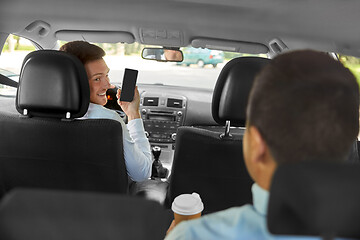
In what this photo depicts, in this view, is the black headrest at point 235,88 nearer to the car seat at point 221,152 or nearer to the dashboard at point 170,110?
the car seat at point 221,152

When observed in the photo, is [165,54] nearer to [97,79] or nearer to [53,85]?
[97,79]

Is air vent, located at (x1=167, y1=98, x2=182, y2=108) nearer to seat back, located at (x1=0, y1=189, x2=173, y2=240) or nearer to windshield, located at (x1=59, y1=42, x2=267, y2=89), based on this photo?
windshield, located at (x1=59, y1=42, x2=267, y2=89)

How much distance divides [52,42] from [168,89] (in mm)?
1350

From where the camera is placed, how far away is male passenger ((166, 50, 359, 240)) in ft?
2.53

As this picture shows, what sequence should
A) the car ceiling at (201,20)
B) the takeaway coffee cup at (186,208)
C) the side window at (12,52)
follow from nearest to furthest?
the takeaway coffee cup at (186,208) → the car ceiling at (201,20) → the side window at (12,52)

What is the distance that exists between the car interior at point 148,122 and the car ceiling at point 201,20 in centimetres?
1

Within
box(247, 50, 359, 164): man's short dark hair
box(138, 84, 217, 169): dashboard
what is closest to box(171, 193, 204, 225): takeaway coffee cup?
box(247, 50, 359, 164): man's short dark hair

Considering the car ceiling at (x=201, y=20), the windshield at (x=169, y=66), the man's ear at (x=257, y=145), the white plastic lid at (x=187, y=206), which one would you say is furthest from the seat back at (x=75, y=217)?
the car ceiling at (x=201, y=20)

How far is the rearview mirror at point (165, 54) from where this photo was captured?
3.60 meters

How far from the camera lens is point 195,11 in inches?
118

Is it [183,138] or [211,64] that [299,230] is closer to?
[183,138]

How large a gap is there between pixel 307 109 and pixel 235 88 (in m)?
1.14

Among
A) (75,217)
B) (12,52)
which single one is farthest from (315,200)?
(12,52)

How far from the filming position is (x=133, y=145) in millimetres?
2141
